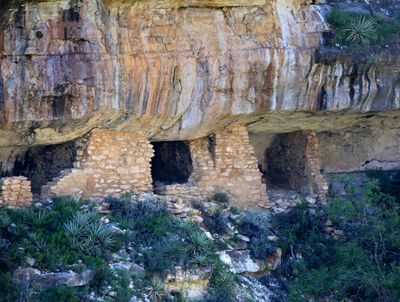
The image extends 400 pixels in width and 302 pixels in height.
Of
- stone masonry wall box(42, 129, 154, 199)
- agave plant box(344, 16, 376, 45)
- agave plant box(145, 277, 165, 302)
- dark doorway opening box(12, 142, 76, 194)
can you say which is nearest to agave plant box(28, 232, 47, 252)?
agave plant box(145, 277, 165, 302)

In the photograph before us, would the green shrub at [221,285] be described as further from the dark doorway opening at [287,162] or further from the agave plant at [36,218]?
the dark doorway opening at [287,162]

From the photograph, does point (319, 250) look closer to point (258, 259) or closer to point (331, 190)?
point (258, 259)

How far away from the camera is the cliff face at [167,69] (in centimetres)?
1866

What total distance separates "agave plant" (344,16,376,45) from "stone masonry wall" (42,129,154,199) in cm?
375

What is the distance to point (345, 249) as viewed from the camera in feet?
63.4

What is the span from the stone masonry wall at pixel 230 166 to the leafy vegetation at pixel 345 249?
0.82 meters

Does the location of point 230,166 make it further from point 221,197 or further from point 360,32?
point 360,32

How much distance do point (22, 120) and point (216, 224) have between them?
350 cm

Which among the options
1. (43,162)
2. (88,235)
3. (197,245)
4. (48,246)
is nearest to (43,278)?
(48,246)

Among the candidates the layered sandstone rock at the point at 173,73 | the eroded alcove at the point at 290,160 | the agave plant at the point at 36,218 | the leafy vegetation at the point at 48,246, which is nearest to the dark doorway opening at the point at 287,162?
the eroded alcove at the point at 290,160

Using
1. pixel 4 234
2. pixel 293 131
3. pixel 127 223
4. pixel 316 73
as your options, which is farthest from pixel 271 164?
pixel 4 234

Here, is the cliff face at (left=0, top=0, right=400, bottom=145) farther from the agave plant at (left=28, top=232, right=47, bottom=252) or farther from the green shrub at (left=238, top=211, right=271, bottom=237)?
the agave plant at (left=28, top=232, right=47, bottom=252)

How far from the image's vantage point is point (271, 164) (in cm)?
2356

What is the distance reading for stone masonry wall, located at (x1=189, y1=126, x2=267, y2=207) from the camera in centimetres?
2150
